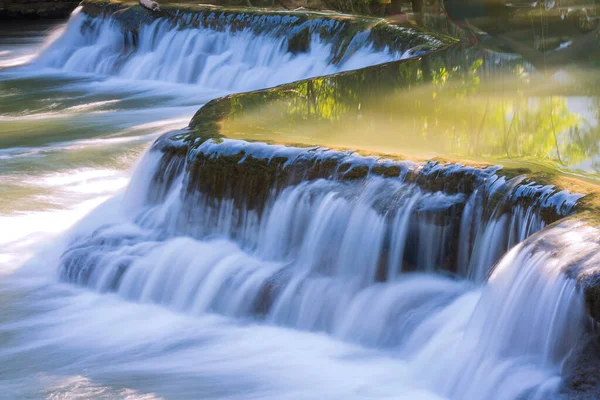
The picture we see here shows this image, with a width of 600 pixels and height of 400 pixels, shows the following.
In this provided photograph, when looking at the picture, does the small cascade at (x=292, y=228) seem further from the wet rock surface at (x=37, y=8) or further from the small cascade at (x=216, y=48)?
the wet rock surface at (x=37, y=8)

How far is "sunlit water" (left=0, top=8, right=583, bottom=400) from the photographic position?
5.41 m

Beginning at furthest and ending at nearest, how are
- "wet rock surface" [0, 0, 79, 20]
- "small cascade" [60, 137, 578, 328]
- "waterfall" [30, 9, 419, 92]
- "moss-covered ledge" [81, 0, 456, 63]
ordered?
1. "wet rock surface" [0, 0, 79, 20]
2. "waterfall" [30, 9, 419, 92]
3. "moss-covered ledge" [81, 0, 456, 63]
4. "small cascade" [60, 137, 578, 328]

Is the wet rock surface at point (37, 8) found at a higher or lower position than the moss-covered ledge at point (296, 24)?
higher

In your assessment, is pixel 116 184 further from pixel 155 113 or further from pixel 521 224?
pixel 521 224

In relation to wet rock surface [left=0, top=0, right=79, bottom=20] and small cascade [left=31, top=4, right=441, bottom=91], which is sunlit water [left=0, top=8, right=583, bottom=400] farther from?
wet rock surface [left=0, top=0, right=79, bottom=20]

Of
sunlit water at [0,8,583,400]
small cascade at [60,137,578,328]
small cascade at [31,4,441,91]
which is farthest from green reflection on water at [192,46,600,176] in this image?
small cascade at [31,4,441,91]

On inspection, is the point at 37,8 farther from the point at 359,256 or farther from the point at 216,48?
the point at 359,256

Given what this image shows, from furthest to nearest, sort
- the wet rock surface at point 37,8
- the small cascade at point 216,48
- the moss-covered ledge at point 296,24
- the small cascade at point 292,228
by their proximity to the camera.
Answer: the wet rock surface at point 37,8 → the small cascade at point 216,48 → the moss-covered ledge at point 296,24 → the small cascade at point 292,228

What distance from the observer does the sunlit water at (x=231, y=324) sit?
213 inches

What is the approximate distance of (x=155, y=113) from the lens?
52.2 feet

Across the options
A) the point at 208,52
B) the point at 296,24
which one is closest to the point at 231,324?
the point at 296,24

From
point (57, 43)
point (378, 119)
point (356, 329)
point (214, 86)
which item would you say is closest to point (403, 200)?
point (356, 329)

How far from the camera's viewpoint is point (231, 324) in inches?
294

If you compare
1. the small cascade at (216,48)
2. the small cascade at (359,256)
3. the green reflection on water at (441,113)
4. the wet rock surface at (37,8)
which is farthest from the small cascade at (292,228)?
the wet rock surface at (37,8)
